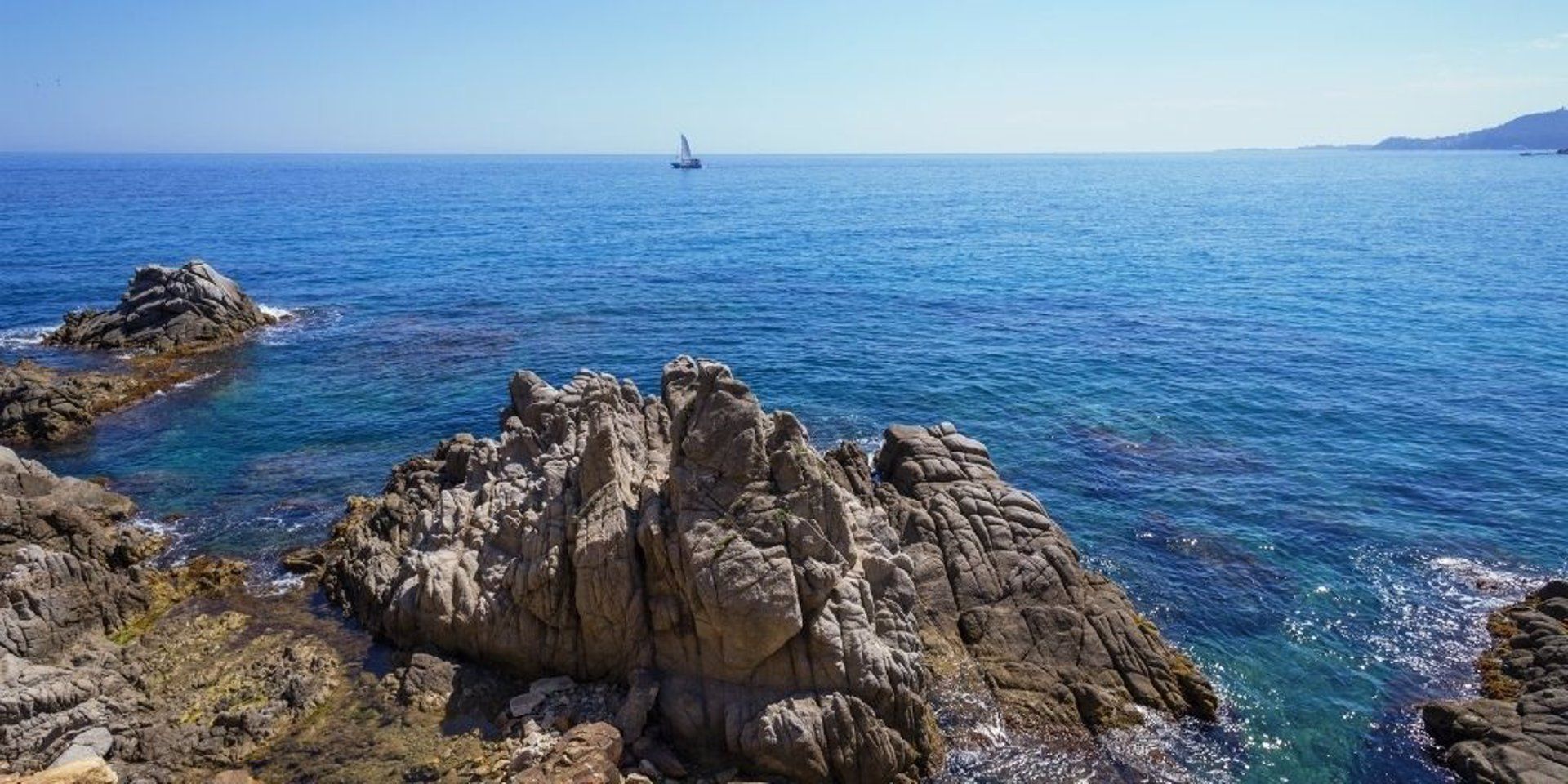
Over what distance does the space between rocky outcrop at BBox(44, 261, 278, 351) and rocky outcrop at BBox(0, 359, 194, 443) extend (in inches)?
Answer: 315

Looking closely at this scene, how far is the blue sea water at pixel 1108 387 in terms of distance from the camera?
3055 centimetres

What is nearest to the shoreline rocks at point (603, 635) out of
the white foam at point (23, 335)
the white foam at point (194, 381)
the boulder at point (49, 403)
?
the boulder at point (49, 403)

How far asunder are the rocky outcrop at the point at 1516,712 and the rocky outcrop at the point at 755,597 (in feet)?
20.9

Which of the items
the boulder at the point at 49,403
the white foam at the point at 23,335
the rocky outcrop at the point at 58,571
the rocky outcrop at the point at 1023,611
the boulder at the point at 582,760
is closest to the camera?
the boulder at the point at 582,760

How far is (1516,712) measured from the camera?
24.7 m

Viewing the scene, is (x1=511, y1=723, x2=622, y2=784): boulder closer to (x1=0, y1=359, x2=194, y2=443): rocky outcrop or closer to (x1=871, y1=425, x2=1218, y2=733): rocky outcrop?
(x1=871, y1=425, x2=1218, y2=733): rocky outcrop

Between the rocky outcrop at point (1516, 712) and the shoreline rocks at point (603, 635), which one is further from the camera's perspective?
the rocky outcrop at point (1516, 712)

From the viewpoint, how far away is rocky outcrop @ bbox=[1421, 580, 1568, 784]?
22922mm

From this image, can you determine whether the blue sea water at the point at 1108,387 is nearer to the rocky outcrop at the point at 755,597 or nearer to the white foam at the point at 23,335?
the white foam at the point at 23,335

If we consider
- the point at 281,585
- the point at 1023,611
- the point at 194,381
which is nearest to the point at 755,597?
the point at 1023,611

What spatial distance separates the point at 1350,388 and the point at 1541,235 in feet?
289

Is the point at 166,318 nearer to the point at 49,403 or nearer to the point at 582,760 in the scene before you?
the point at 49,403

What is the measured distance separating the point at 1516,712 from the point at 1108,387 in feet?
100

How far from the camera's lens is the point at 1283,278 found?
3462 inches
